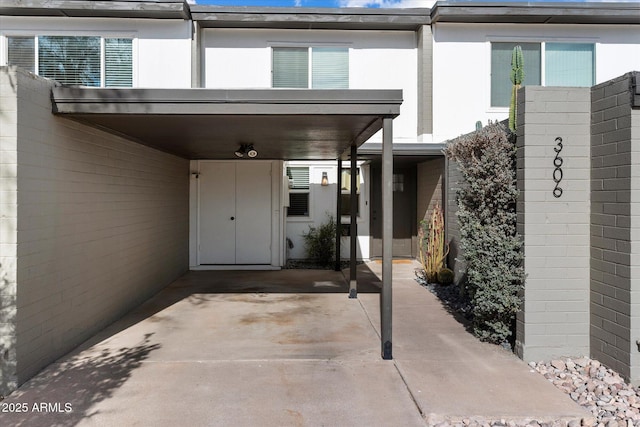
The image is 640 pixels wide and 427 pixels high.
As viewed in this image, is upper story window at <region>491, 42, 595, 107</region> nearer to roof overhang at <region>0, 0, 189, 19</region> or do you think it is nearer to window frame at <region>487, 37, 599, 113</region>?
window frame at <region>487, 37, 599, 113</region>

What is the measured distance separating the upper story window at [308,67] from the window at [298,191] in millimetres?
2035

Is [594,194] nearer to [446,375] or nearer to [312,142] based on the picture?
[446,375]

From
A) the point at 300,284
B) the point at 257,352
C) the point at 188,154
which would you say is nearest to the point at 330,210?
the point at 300,284

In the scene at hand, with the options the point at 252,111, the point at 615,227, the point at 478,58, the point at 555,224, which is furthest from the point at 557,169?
the point at 478,58

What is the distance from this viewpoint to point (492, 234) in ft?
14.9

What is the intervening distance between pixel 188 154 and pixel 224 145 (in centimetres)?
168

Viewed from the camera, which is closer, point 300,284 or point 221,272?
point 300,284

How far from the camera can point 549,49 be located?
9492mm

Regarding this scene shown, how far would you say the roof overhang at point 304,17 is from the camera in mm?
9102

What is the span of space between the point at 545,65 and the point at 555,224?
673 cm

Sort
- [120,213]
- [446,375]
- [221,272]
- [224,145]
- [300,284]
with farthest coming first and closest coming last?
1. [221,272]
2. [300,284]
3. [224,145]
4. [120,213]
5. [446,375]

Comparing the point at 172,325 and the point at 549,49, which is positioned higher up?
the point at 549,49

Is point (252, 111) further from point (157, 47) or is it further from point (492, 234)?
point (157, 47)

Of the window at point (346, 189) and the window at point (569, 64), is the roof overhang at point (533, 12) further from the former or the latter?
the window at point (346, 189)
